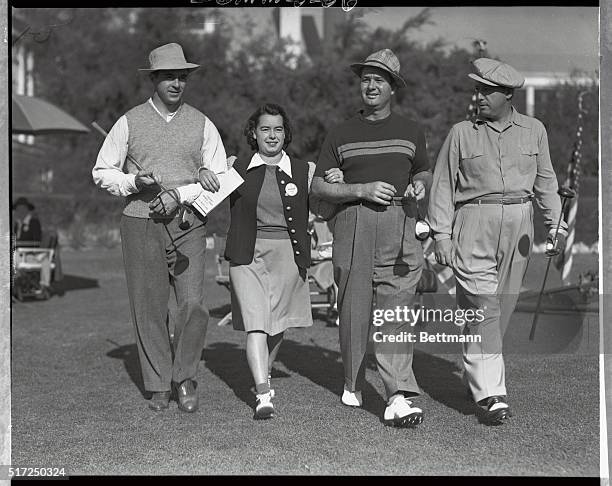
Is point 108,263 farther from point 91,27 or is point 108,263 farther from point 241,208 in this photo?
point 241,208

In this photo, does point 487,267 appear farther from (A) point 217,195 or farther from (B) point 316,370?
(B) point 316,370

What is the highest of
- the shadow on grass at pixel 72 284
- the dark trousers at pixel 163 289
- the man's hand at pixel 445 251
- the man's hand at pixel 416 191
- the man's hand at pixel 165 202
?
the man's hand at pixel 416 191

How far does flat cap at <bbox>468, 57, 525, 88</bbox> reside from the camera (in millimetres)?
4715

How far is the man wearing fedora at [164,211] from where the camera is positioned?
16.7 ft

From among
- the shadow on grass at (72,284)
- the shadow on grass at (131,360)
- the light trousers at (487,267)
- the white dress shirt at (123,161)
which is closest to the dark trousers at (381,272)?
the light trousers at (487,267)

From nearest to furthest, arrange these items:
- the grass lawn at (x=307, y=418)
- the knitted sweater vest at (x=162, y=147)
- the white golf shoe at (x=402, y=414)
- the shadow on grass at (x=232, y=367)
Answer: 1. the grass lawn at (x=307, y=418)
2. the white golf shoe at (x=402, y=414)
3. the knitted sweater vest at (x=162, y=147)
4. the shadow on grass at (x=232, y=367)

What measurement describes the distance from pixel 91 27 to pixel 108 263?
382cm

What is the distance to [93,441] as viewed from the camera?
4.56 metres

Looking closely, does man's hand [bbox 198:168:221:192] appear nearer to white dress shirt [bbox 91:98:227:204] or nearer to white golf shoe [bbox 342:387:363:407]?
white dress shirt [bbox 91:98:227:204]

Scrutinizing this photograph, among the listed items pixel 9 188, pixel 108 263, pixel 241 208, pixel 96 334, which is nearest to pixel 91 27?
pixel 108 263

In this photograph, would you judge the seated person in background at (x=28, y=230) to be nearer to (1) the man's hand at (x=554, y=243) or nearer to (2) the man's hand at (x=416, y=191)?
(2) the man's hand at (x=416, y=191)

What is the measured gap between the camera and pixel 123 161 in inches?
204

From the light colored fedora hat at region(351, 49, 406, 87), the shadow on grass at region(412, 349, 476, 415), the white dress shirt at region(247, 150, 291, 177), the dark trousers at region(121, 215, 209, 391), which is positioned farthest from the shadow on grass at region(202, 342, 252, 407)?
the light colored fedora hat at region(351, 49, 406, 87)

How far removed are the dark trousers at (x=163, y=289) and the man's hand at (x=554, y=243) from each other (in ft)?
5.94
